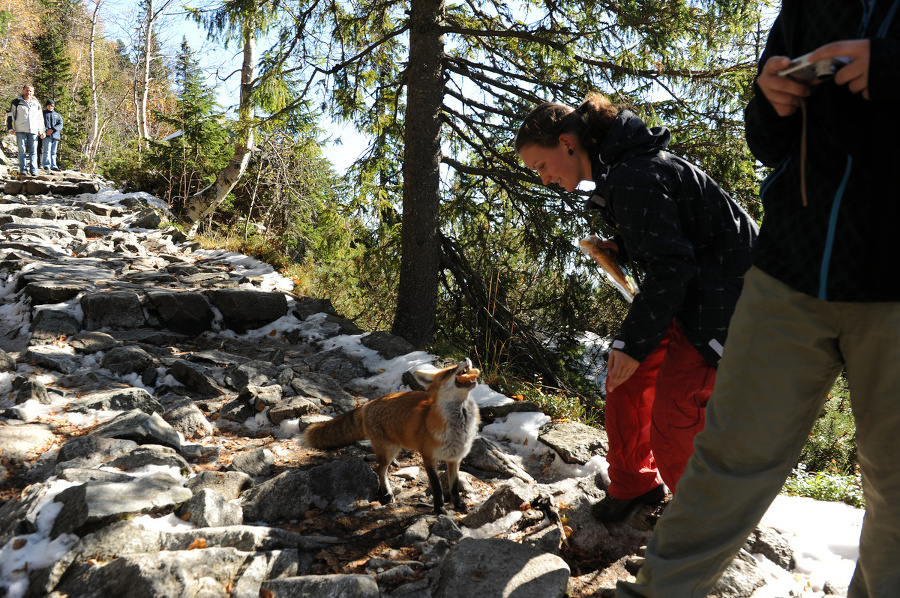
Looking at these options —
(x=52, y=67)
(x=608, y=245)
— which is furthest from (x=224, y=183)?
(x=52, y=67)

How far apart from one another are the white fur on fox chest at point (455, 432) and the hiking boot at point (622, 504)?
37.6 inches

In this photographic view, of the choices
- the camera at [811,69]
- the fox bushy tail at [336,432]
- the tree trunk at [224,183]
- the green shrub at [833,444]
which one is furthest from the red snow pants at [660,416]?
the tree trunk at [224,183]

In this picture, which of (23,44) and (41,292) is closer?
(41,292)

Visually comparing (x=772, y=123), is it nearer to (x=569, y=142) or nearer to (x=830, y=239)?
(x=830, y=239)

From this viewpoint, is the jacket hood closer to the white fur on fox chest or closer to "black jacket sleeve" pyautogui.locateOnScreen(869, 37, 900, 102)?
"black jacket sleeve" pyautogui.locateOnScreen(869, 37, 900, 102)

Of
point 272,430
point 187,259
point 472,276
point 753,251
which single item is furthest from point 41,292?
point 753,251

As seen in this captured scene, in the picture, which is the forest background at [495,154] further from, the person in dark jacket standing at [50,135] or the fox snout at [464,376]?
the person in dark jacket standing at [50,135]

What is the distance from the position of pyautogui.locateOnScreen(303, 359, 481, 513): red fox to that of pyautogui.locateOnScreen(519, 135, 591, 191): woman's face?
4.65ft

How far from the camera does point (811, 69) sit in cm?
153

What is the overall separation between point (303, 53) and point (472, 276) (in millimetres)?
4027

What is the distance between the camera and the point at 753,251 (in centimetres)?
192

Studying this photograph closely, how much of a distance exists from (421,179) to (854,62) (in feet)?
Answer: 20.3

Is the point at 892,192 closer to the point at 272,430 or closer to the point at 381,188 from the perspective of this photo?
the point at 272,430

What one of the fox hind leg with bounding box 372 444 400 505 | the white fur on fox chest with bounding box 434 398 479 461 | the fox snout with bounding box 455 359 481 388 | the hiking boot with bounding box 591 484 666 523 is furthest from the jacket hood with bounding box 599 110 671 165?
the fox hind leg with bounding box 372 444 400 505
